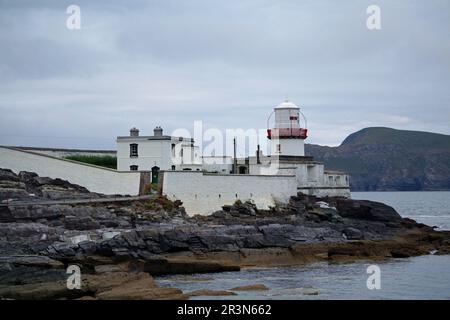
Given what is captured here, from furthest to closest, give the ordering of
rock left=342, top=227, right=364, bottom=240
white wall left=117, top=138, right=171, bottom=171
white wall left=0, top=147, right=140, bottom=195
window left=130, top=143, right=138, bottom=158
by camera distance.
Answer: window left=130, top=143, right=138, bottom=158, white wall left=117, top=138, right=171, bottom=171, white wall left=0, top=147, right=140, bottom=195, rock left=342, top=227, right=364, bottom=240

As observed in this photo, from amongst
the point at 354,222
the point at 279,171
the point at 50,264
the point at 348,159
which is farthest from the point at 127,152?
the point at 348,159

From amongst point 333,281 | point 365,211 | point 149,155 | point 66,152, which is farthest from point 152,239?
point 66,152

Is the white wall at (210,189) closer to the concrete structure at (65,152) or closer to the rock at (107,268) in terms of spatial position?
the concrete structure at (65,152)

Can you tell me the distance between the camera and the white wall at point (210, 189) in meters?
36.7

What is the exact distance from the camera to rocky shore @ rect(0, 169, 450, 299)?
23.5m

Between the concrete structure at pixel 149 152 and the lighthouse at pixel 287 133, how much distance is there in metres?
5.58

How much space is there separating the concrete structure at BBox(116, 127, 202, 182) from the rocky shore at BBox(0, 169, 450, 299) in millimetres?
3580

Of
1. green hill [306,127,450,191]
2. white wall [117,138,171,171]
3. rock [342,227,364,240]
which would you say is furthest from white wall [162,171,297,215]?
green hill [306,127,450,191]

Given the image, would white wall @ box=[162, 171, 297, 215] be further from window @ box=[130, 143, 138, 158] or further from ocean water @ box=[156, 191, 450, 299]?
ocean water @ box=[156, 191, 450, 299]

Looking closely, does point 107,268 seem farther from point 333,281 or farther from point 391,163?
point 391,163

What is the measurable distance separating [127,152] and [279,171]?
25.3 ft

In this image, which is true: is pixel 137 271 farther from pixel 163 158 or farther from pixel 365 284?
pixel 163 158

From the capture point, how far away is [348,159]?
181625 mm

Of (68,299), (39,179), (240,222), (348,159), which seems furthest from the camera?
(348,159)
